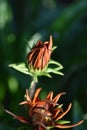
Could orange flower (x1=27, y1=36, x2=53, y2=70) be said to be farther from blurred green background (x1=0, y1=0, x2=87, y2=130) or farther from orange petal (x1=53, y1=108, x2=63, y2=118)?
blurred green background (x1=0, y1=0, x2=87, y2=130)

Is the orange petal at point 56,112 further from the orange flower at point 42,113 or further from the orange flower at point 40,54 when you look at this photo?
the orange flower at point 40,54

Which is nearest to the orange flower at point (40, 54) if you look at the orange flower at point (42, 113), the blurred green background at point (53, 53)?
the orange flower at point (42, 113)

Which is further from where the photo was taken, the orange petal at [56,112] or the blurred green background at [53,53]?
the blurred green background at [53,53]

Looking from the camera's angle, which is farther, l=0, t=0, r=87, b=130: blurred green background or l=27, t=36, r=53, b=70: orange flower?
l=0, t=0, r=87, b=130: blurred green background

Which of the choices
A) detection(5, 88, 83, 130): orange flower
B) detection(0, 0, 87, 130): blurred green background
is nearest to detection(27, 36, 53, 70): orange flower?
detection(5, 88, 83, 130): orange flower

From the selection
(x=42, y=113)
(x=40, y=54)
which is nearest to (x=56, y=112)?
(x=42, y=113)
